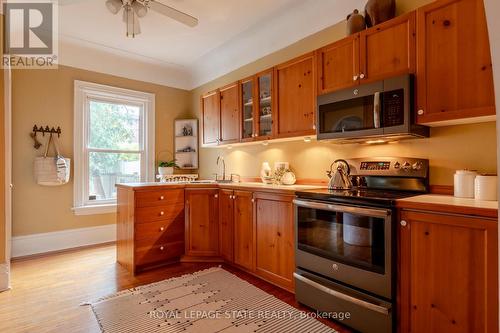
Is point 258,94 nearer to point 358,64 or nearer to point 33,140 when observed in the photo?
point 358,64

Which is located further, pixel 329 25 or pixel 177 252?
pixel 177 252

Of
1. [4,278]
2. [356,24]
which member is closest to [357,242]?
[356,24]

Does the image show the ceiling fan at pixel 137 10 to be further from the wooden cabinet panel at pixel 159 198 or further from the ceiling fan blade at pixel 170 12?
the wooden cabinet panel at pixel 159 198

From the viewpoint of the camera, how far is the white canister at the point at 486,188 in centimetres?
157

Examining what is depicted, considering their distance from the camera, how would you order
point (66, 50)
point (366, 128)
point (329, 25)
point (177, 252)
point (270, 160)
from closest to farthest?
point (366, 128)
point (329, 25)
point (177, 252)
point (270, 160)
point (66, 50)

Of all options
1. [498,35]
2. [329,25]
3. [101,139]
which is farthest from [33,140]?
[498,35]

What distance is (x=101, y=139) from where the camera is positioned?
409cm

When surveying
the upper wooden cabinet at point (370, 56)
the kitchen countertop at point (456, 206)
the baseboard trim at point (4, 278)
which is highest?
the upper wooden cabinet at point (370, 56)

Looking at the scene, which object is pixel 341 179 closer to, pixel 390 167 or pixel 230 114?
pixel 390 167

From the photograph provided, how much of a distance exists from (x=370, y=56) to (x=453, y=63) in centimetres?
57

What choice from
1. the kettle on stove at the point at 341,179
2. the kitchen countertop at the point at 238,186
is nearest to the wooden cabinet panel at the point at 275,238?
the kitchen countertop at the point at 238,186

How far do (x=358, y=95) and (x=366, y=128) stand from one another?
10.5 inches

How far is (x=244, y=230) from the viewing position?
2.87m

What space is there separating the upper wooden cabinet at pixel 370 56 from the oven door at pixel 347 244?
1.04 m
